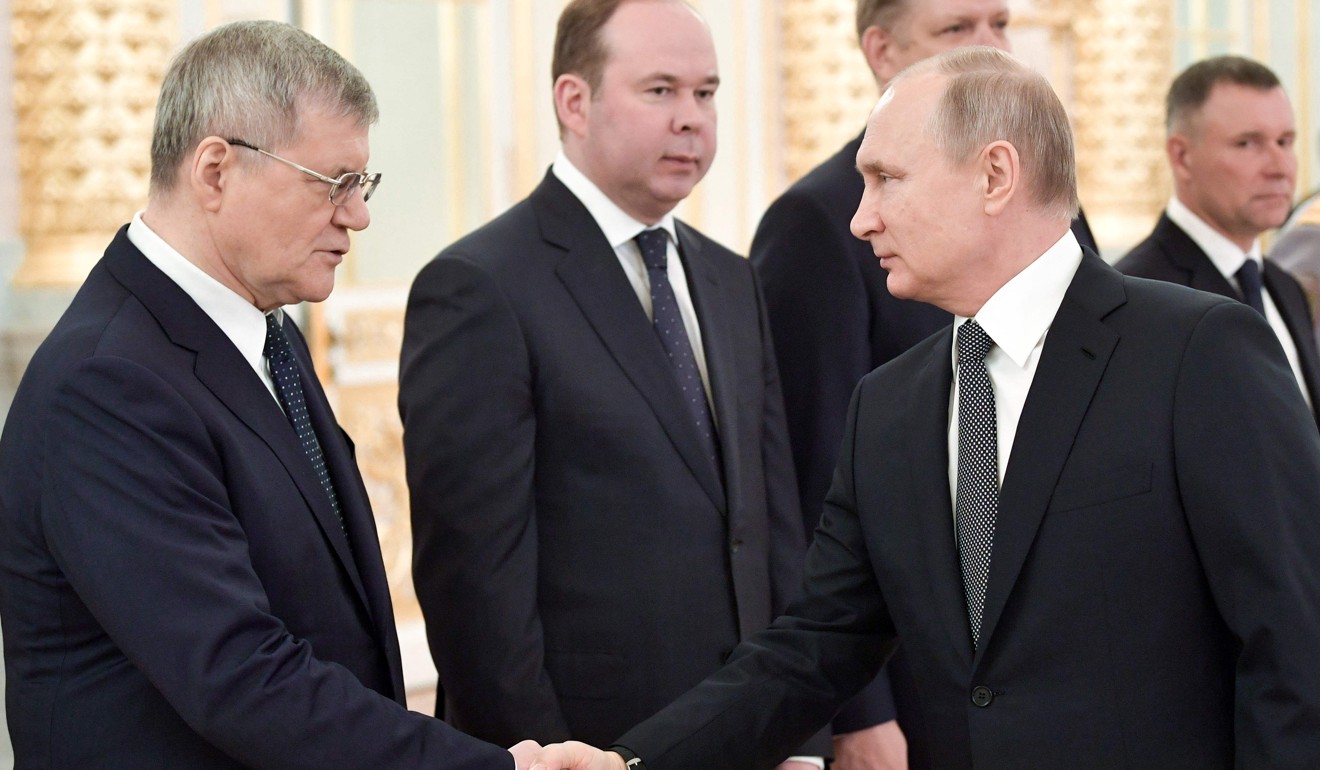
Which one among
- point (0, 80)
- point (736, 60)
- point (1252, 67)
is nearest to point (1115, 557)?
point (1252, 67)

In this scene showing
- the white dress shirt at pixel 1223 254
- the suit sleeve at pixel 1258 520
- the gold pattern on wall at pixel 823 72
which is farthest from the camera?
the gold pattern on wall at pixel 823 72

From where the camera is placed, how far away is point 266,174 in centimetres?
184

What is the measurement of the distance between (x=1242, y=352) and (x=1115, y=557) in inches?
10.3

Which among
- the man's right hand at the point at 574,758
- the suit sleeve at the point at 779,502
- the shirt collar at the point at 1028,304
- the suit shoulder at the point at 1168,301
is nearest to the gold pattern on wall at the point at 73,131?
the suit sleeve at the point at 779,502

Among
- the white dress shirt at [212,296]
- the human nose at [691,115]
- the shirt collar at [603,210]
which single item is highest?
the human nose at [691,115]

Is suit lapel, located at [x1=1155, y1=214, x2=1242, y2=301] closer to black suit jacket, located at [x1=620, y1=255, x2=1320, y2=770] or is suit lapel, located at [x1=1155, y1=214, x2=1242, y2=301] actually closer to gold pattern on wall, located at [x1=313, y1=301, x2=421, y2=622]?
black suit jacket, located at [x1=620, y1=255, x2=1320, y2=770]

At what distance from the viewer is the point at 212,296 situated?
185 cm

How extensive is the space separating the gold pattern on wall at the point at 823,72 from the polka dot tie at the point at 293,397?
3.97 meters

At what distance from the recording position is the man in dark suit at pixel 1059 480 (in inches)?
64.4

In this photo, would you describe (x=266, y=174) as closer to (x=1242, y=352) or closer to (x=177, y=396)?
(x=177, y=396)

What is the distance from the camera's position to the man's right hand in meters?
2.06

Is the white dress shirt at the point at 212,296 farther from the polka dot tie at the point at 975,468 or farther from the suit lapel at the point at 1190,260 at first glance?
the suit lapel at the point at 1190,260

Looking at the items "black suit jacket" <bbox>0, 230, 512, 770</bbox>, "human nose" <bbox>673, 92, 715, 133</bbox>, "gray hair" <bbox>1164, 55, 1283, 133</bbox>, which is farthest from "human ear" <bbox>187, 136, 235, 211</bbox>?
"gray hair" <bbox>1164, 55, 1283, 133</bbox>

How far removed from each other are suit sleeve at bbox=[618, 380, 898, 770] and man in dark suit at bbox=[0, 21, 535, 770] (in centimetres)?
31
